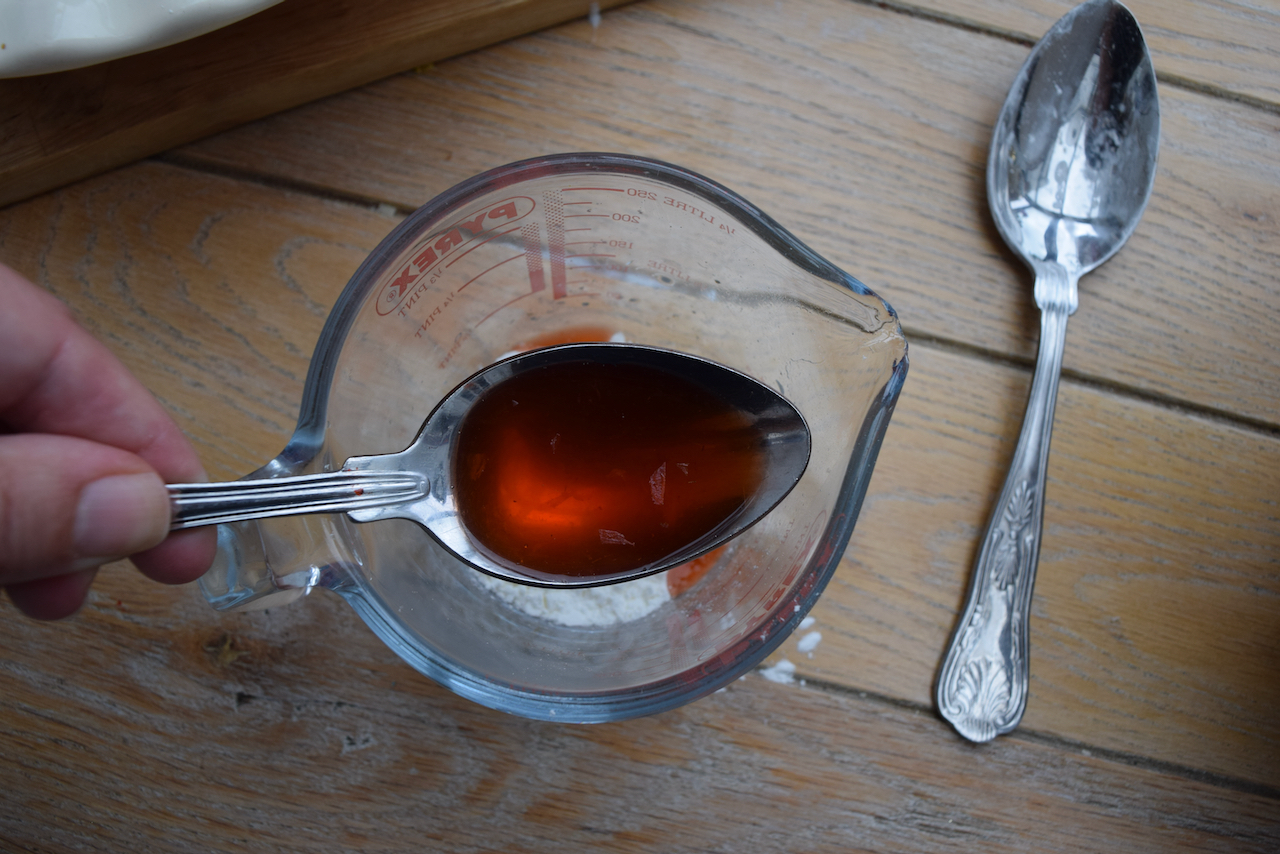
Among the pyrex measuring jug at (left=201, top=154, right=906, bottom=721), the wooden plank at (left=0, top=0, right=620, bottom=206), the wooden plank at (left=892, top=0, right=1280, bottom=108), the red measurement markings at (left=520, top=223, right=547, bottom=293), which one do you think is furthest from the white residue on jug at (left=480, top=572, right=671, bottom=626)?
the wooden plank at (left=892, top=0, right=1280, bottom=108)

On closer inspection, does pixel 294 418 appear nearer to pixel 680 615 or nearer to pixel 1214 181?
pixel 680 615

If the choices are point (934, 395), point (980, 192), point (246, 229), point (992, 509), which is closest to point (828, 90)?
point (980, 192)

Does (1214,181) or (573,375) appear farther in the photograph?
(1214,181)

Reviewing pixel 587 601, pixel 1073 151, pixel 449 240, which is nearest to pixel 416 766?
pixel 587 601

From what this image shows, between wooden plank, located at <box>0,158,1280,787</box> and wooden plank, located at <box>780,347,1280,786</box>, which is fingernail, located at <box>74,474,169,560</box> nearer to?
wooden plank, located at <box>0,158,1280,787</box>

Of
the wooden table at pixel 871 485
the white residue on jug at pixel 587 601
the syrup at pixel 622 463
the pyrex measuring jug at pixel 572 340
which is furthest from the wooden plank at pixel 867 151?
the white residue on jug at pixel 587 601

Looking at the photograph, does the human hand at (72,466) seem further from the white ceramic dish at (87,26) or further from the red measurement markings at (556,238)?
the red measurement markings at (556,238)
